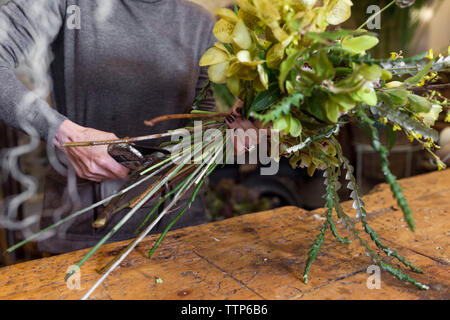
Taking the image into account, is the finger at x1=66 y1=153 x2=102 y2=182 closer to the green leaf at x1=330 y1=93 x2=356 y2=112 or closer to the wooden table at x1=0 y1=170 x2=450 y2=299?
the wooden table at x1=0 y1=170 x2=450 y2=299

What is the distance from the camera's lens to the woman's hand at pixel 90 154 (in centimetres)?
96

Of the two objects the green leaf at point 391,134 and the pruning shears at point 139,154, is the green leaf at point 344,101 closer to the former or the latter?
the green leaf at point 391,134

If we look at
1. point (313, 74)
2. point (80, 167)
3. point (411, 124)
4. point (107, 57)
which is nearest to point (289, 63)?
point (313, 74)

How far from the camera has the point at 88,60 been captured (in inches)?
47.0

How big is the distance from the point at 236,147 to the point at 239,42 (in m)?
0.26

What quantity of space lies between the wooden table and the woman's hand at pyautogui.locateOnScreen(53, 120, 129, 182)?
19cm

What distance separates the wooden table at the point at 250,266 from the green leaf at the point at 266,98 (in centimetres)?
34

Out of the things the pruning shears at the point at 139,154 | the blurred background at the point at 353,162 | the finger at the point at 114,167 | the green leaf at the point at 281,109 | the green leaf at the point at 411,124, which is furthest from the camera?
the blurred background at the point at 353,162

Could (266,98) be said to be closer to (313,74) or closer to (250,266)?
(313,74)

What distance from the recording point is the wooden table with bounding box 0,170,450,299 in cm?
72

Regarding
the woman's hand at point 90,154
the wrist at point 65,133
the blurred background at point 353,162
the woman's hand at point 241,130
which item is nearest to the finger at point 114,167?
the woman's hand at point 90,154

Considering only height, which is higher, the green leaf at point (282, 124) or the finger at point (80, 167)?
the green leaf at point (282, 124)
